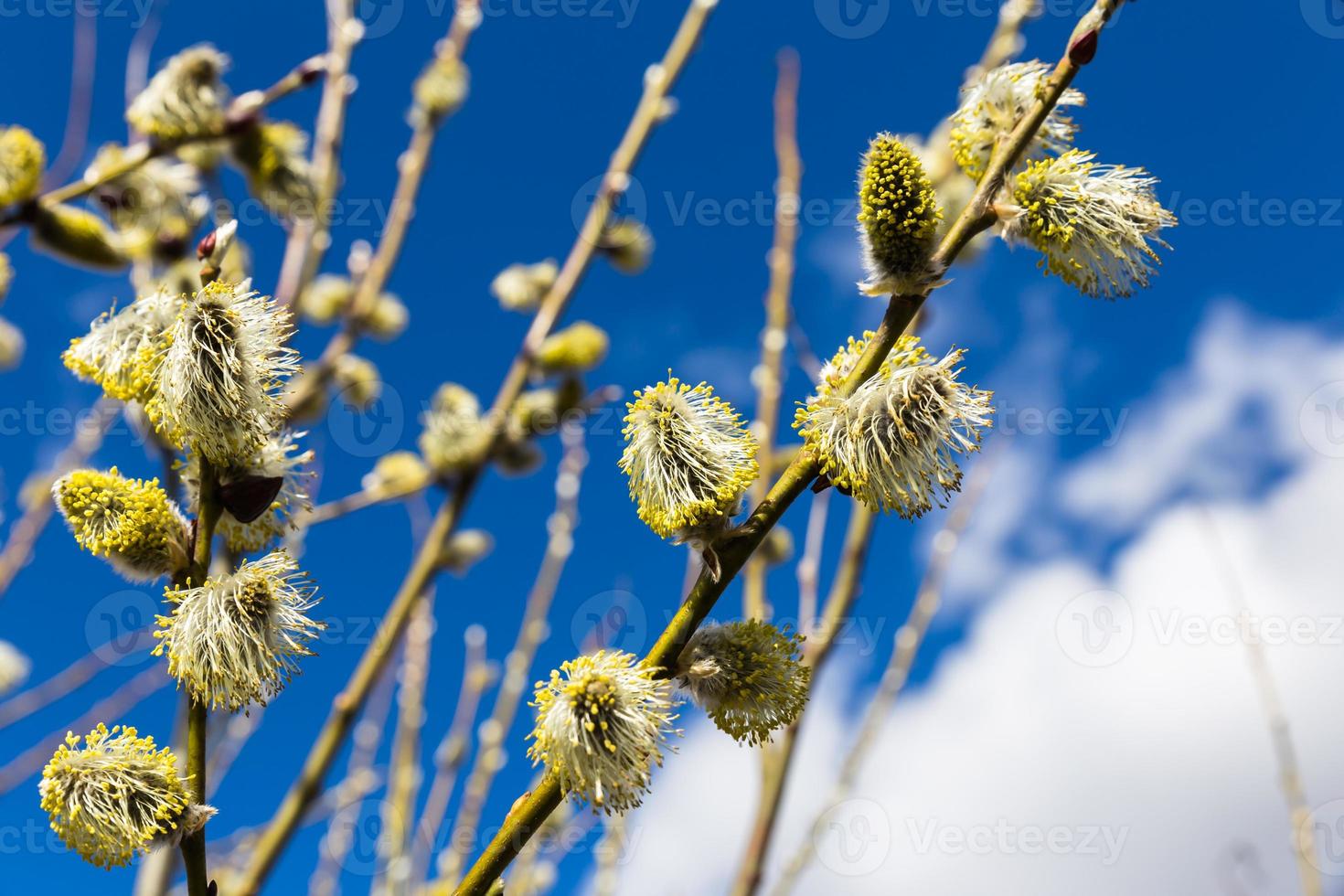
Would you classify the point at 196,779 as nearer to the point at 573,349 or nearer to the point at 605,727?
the point at 605,727

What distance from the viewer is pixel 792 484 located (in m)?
1.05

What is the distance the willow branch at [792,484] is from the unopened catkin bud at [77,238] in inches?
60.3

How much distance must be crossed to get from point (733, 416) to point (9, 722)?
2.10m

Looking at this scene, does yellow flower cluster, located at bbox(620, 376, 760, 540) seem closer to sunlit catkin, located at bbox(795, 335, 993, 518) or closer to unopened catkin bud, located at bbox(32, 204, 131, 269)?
sunlit catkin, located at bbox(795, 335, 993, 518)

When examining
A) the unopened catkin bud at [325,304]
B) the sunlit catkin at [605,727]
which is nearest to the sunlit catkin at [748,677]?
the sunlit catkin at [605,727]

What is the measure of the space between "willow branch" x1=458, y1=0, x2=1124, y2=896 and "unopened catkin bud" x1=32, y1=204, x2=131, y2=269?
1.53 m

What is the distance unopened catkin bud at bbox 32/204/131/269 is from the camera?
187 centimetres

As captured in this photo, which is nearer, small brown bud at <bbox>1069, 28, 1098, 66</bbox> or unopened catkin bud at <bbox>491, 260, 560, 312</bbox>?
small brown bud at <bbox>1069, 28, 1098, 66</bbox>

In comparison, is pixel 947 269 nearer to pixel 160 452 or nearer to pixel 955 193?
pixel 160 452

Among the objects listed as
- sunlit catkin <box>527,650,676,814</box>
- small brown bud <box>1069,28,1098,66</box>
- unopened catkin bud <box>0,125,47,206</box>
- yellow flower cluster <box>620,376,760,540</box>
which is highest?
unopened catkin bud <box>0,125,47,206</box>

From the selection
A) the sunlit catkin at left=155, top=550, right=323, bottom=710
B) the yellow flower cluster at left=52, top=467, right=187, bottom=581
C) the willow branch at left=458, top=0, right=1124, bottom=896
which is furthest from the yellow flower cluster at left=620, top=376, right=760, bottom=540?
the yellow flower cluster at left=52, top=467, right=187, bottom=581

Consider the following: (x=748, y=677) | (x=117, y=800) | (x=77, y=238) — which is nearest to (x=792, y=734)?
(x=748, y=677)

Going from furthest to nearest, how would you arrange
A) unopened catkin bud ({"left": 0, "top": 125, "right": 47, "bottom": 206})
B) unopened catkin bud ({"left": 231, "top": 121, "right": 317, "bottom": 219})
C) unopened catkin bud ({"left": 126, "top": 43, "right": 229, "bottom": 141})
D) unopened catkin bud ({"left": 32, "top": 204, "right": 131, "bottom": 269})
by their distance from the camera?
unopened catkin bud ({"left": 231, "top": 121, "right": 317, "bottom": 219}) → unopened catkin bud ({"left": 126, "top": 43, "right": 229, "bottom": 141}) → unopened catkin bud ({"left": 32, "top": 204, "right": 131, "bottom": 269}) → unopened catkin bud ({"left": 0, "top": 125, "right": 47, "bottom": 206})

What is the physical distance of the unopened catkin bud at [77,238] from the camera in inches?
73.7
